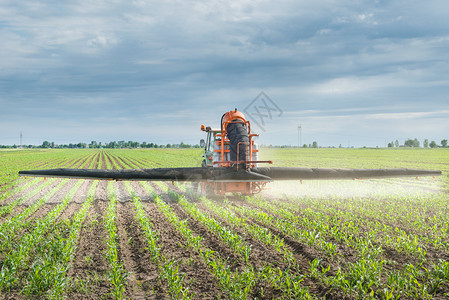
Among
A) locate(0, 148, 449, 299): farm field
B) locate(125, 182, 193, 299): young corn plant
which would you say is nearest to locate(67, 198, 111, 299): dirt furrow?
locate(0, 148, 449, 299): farm field

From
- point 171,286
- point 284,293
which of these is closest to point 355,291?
point 284,293

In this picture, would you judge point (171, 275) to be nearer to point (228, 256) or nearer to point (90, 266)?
point (228, 256)

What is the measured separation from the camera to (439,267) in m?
5.52

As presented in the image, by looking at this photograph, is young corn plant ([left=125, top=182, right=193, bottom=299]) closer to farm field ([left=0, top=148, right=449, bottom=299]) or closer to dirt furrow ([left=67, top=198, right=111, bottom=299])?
farm field ([left=0, top=148, right=449, bottom=299])

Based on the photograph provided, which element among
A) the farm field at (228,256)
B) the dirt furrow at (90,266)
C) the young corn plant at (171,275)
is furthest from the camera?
the dirt furrow at (90,266)

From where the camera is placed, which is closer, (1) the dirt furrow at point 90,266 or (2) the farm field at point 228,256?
(2) the farm field at point 228,256

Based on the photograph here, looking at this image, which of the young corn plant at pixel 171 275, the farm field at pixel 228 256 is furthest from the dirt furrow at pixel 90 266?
the young corn plant at pixel 171 275

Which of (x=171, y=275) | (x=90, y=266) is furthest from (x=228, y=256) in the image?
(x=90, y=266)

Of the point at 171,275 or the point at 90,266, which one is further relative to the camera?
the point at 90,266

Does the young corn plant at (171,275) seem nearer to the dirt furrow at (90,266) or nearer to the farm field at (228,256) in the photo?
the farm field at (228,256)

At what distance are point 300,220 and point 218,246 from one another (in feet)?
9.49

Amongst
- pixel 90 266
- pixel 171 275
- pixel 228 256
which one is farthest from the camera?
pixel 228 256

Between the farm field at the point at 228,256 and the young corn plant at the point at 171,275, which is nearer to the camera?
the young corn plant at the point at 171,275

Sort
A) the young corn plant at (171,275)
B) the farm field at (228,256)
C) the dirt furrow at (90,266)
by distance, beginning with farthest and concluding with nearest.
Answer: the dirt furrow at (90,266) → the farm field at (228,256) → the young corn plant at (171,275)
